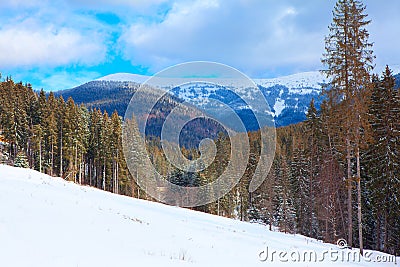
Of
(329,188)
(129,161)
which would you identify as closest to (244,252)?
(329,188)

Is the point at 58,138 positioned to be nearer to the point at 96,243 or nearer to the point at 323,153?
the point at 323,153

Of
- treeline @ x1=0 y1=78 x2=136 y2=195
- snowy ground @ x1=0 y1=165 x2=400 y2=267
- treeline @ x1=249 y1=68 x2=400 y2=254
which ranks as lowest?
snowy ground @ x1=0 y1=165 x2=400 y2=267

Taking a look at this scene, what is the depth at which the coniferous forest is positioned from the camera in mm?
18531

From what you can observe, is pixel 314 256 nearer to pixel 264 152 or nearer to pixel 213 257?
pixel 213 257

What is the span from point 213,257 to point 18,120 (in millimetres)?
52414

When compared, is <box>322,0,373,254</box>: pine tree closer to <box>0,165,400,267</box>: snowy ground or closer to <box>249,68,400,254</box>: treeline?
<box>249,68,400,254</box>: treeline

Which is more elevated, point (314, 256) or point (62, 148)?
point (62, 148)

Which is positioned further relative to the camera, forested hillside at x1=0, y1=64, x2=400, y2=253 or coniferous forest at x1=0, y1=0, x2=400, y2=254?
forested hillside at x1=0, y1=64, x2=400, y2=253

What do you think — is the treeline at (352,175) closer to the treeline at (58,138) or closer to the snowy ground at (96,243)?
the snowy ground at (96,243)

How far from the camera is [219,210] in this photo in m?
54.2

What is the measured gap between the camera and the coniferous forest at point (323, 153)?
1853 centimetres

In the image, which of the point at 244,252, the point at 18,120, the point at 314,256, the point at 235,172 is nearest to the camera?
the point at 244,252

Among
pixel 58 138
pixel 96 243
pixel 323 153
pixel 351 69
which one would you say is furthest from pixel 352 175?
pixel 58 138

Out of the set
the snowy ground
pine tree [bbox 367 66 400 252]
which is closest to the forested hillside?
pine tree [bbox 367 66 400 252]
